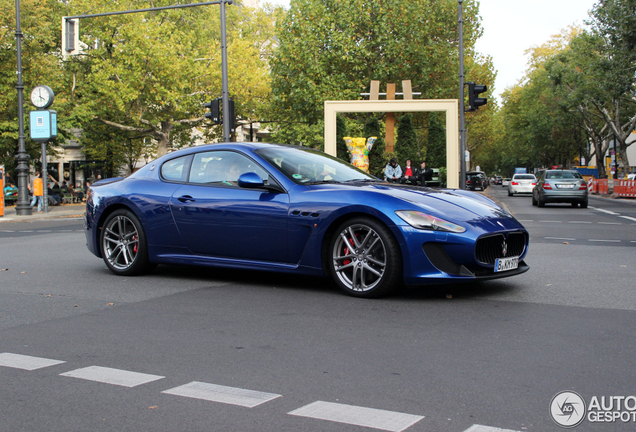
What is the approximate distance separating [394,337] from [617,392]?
5.39 ft

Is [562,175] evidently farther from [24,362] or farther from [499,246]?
[24,362]

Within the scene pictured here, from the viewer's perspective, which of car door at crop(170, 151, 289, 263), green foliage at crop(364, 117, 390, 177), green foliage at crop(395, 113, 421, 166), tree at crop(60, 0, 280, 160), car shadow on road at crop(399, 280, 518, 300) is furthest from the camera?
tree at crop(60, 0, 280, 160)

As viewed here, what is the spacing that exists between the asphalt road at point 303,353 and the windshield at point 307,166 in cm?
109

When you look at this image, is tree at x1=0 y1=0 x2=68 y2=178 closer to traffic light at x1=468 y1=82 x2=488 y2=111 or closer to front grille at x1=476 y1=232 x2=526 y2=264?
traffic light at x1=468 y1=82 x2=488 y2=111

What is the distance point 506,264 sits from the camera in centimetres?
647

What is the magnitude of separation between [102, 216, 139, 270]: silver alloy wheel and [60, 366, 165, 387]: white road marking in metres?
3.85

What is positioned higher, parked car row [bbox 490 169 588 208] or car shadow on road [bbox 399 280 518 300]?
parked car row [bbox 490 169 588 208]

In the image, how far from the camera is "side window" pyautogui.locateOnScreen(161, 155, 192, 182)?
777 cm

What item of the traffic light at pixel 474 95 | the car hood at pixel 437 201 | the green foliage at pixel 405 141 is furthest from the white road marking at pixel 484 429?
Result: the green foliage at pixel 405 141

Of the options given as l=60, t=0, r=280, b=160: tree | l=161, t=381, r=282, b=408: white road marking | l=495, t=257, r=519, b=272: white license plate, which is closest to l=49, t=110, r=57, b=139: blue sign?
l=60, t=0, r=280, b=160: tree

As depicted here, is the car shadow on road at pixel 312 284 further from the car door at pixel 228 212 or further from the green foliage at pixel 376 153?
the green foliage at pixel 376 153

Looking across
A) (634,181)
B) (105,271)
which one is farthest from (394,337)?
(634,181)

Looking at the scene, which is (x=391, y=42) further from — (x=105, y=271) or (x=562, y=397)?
(x=562, y=397)

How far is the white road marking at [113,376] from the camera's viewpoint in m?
→ 3.93
